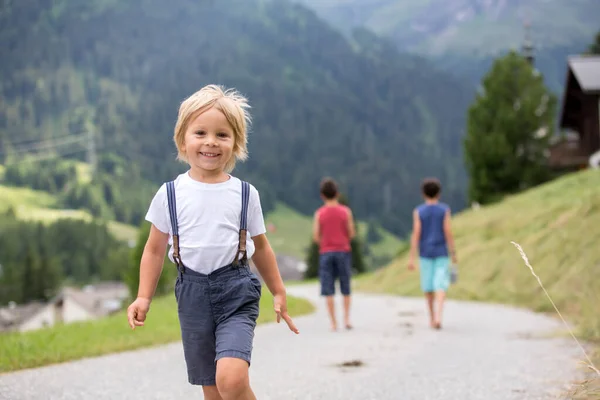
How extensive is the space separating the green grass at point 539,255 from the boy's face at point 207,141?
6613 mm

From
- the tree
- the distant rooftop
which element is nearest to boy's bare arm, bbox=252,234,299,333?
the distant rooftop

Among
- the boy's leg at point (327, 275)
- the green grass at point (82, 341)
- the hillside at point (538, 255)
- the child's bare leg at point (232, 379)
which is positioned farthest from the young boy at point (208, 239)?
the boy's leg at point (327, 275)

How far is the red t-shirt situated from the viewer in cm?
1223

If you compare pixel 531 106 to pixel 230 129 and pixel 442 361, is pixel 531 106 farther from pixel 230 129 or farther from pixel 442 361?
pixel 230 129

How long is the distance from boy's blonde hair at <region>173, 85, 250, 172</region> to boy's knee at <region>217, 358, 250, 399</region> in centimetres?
106

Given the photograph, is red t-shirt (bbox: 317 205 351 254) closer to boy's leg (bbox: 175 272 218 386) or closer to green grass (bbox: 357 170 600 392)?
green grass (bbox: 357 170 600 392)

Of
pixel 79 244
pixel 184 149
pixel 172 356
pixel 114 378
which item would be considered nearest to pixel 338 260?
pixel 172 356

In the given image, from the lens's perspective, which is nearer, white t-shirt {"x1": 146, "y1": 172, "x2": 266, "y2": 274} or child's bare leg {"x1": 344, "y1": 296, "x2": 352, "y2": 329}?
white t-shirt {"x1": 146, "y1": 172, "x2": 266, "y2": 274}

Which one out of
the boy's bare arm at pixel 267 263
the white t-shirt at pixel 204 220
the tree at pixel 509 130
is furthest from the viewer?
the tree at pixel 509 130

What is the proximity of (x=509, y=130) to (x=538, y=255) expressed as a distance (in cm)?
3356

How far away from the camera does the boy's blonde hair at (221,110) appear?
4.27 metres

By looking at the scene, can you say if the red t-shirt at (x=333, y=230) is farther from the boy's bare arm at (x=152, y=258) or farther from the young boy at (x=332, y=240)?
the boy's bare arm at (x=152, y=258)

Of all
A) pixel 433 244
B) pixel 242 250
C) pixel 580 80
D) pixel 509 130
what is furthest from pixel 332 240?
pixel 509 130

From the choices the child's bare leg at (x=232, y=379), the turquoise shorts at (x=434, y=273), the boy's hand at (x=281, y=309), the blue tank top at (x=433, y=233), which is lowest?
the turquoise shorts at (x=434, y=273)
